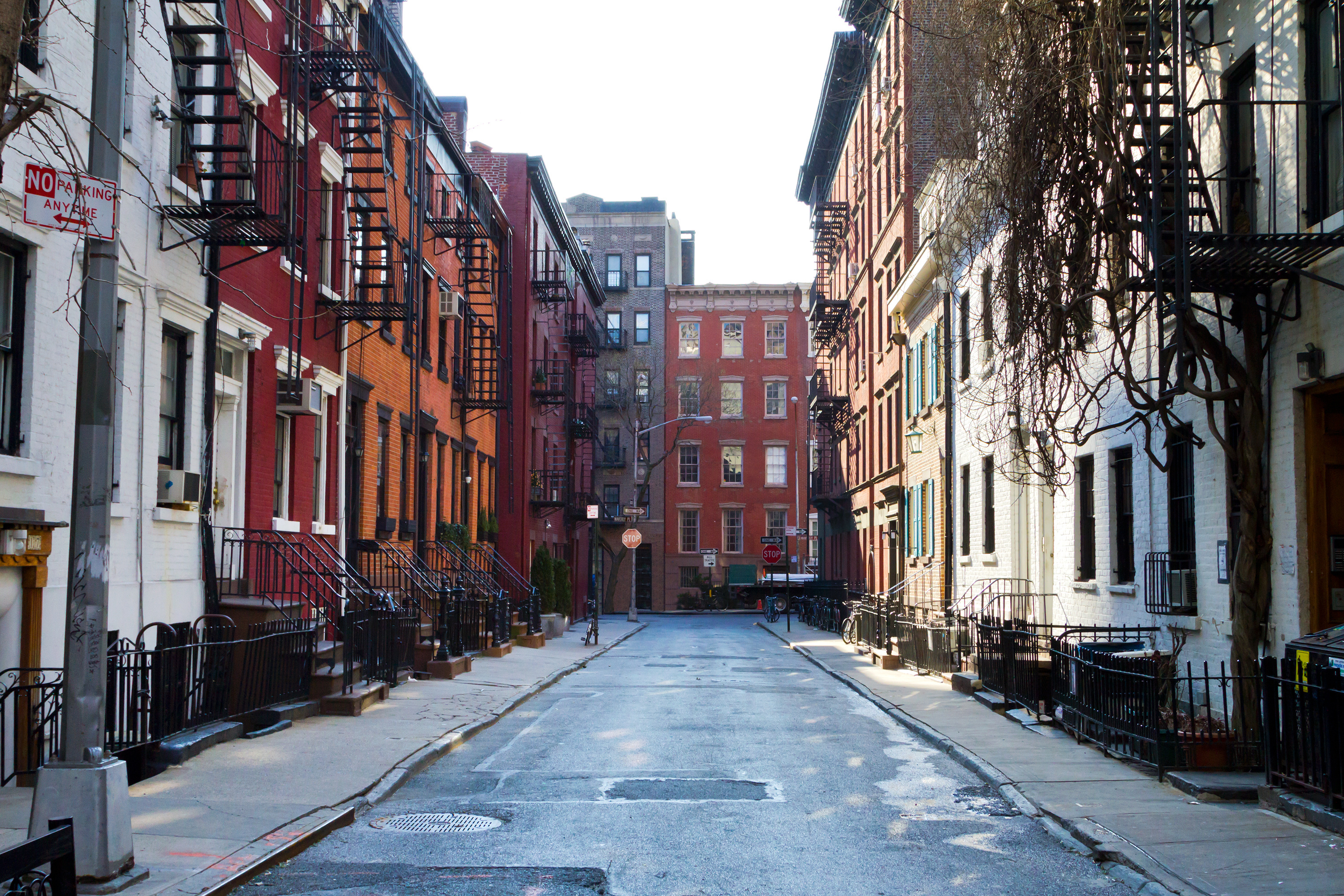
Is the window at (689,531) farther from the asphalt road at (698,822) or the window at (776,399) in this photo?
the asphalt road at (698,822)

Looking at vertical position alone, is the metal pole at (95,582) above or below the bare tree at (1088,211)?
below

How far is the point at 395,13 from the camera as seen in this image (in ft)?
83.4

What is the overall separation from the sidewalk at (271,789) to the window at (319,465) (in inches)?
154

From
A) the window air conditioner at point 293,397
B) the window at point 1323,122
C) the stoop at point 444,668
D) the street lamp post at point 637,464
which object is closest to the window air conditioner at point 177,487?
the window air conditioner at point 293,397

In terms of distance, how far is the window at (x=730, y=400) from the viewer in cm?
6469

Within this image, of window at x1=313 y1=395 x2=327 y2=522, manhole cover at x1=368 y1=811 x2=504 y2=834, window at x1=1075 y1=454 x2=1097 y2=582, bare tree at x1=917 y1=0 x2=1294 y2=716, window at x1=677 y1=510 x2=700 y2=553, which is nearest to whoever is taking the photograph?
manhole cover at x1=368 y1=811 x2=504 y2=834

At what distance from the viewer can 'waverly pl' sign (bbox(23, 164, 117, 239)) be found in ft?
20.8

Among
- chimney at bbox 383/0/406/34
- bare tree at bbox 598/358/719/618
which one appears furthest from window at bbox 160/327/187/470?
bare tree at bbox 598/358/719/618

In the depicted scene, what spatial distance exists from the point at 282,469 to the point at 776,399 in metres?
49.0

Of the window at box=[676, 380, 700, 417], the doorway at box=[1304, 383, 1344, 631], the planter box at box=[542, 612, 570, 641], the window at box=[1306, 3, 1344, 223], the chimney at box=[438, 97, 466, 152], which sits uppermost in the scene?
the chimney at box=[438, 97, 466, 152]

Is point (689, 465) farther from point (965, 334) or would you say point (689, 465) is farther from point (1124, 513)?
point (1124, 513)

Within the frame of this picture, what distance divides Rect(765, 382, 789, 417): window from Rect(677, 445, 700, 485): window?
4.33 m

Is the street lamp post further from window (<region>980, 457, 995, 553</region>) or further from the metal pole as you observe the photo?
the metal pole

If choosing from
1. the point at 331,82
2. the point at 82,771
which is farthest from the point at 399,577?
the point at 82,771
